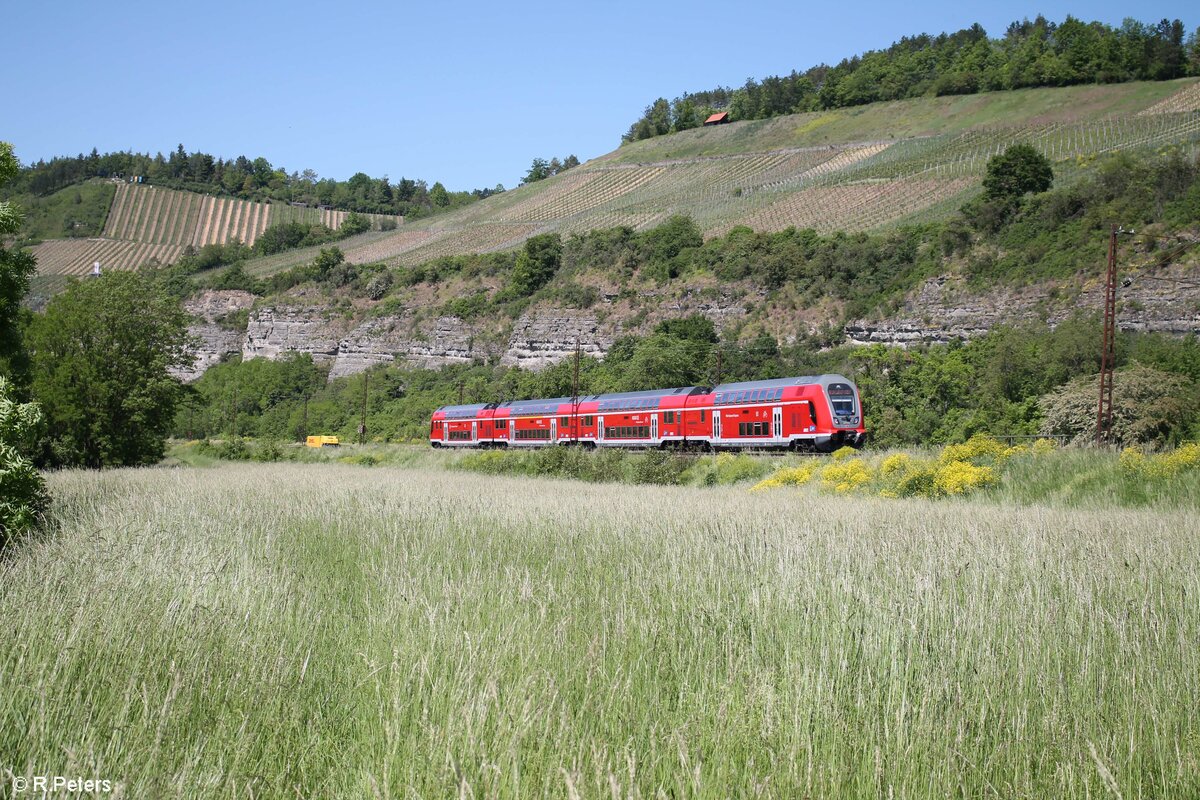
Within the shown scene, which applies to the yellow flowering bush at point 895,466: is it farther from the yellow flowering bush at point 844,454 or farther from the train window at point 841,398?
the train window at point 841,398

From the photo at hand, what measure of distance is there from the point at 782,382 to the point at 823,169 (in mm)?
76457

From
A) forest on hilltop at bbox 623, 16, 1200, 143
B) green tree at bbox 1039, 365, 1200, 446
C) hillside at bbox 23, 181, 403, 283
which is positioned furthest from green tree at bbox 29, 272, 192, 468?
forest on hilltop at bbox 623, 16, 1200, 143

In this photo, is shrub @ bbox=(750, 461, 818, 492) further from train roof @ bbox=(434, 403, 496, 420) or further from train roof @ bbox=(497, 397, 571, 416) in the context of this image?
train roof @ bbox=(434, 403, 496, 420)

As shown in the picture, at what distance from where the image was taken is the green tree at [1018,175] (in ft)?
210

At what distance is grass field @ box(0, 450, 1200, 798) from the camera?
150 inches

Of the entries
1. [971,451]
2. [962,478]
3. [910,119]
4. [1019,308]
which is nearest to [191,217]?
[910,119]

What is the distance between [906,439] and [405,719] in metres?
39.3

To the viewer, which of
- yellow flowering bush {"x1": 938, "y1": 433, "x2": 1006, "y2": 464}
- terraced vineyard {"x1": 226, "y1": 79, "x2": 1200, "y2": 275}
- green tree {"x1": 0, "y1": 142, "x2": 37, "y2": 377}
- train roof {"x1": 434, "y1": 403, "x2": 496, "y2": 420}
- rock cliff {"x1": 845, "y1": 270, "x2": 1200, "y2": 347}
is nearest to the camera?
green tree {"x1": 0, "y1": 142, "x2": 37, "y2": 377}

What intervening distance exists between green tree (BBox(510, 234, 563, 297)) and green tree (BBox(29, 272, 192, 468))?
49.8 metres

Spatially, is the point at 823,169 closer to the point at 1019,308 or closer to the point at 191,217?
the point at 1019,308

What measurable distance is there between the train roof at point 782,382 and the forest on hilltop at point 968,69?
90744 mm

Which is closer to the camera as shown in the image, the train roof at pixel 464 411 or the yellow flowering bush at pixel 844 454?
the yellow flowering bush at pixel 844 454

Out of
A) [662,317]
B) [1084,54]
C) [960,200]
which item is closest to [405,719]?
[662,317]

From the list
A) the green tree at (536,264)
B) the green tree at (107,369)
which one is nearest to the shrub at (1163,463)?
the green tree at (107,369)
